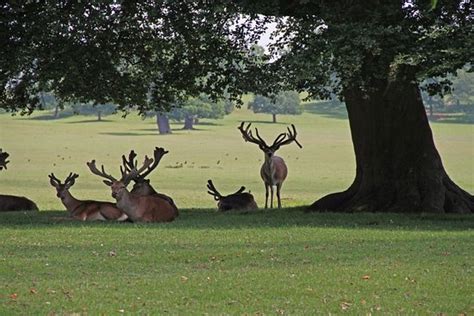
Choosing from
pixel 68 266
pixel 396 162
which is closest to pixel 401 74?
pixel 396 162

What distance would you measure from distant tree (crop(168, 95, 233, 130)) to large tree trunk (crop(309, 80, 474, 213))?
67661 millimetres

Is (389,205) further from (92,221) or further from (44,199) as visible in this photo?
(44,199)

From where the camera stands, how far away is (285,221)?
1888 centimetres

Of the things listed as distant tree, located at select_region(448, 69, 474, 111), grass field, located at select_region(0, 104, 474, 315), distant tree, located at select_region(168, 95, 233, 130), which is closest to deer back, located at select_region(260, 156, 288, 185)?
grass field, located at select_region(0, 104, 474, 315)

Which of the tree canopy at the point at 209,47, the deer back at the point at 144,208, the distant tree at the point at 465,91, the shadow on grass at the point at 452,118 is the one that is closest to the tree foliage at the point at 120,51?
the tree canopy at the point at 209,47

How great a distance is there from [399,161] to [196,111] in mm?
76929

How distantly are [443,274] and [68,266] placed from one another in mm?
Result: 4078

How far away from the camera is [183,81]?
2272cm

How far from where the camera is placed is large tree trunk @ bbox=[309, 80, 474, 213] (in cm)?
2120

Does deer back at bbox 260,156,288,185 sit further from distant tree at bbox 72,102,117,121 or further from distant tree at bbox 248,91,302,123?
distant tree at bbox 248,91,302,123

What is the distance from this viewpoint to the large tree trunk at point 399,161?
21203mm

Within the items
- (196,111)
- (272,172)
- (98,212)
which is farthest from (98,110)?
(98,212)

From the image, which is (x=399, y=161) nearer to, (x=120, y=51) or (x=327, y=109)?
(x=120, y=51)

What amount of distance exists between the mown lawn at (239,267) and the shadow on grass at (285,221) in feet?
0.12
